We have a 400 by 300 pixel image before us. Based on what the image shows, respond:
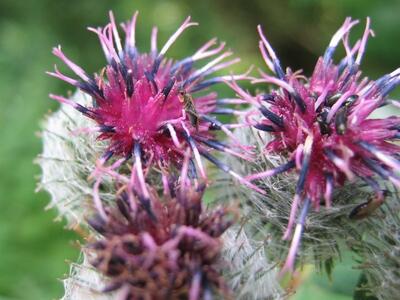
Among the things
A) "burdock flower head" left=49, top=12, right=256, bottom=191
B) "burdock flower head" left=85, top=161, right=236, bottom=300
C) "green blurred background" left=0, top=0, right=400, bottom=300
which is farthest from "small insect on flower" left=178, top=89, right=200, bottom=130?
"green blurred background" left=0, top=0, right=400, bottom=300

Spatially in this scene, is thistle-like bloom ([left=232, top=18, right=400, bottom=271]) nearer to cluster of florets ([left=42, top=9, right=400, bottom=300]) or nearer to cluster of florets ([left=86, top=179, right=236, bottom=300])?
cluster of florets ([left=42, top=9, right=400, bottom=300])

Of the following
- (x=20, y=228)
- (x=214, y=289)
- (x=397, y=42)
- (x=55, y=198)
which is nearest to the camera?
(x=214, y=289)

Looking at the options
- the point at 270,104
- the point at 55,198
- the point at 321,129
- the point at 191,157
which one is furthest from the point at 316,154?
the point at 55,198

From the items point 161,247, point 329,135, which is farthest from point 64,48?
point 161,247

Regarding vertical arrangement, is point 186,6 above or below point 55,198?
above

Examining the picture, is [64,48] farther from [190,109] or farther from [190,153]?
[190,153]

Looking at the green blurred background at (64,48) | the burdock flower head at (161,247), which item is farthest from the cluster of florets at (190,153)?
the green blurred background at (64,48)

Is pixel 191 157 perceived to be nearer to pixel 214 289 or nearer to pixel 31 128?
pixel 214 289

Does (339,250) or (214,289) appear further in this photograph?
(339,250)
